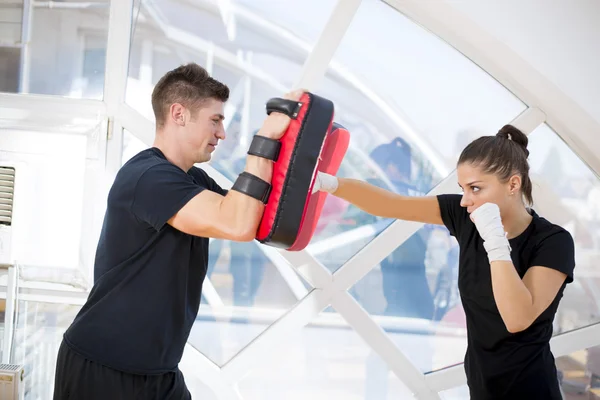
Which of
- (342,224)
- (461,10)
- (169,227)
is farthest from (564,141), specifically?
(169,227)

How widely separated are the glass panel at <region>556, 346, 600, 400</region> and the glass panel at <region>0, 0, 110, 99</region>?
312 cm

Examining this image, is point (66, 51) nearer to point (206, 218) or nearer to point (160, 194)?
point (160, 194)

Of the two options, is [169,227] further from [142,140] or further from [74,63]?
[74,63]

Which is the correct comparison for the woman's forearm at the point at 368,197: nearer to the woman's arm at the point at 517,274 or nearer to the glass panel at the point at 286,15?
the woman's arm at the point at 517,274

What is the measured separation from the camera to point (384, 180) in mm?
3682

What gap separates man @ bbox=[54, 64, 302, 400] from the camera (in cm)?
197

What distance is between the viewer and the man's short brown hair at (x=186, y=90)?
2205 mm

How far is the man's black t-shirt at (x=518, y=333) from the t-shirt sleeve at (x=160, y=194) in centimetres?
110

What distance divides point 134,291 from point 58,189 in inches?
66.0

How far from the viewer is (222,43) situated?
3.64m

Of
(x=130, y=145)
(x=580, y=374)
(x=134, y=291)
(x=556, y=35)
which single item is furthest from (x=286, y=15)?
(x=580, y=374)

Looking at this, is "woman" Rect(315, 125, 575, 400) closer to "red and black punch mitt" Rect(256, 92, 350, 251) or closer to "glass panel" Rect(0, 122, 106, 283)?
"red and black punch mitt" Rect(256, 92, 350, 251)

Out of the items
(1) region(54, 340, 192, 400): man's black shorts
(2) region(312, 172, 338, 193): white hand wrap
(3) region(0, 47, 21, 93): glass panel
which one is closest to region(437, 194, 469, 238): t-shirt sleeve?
(2) region(312, 172, 338, 193): white hand wrap

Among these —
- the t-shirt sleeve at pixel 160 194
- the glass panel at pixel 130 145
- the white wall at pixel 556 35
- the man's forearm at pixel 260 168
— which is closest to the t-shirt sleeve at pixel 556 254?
the man's forearm at pixel 260 168
